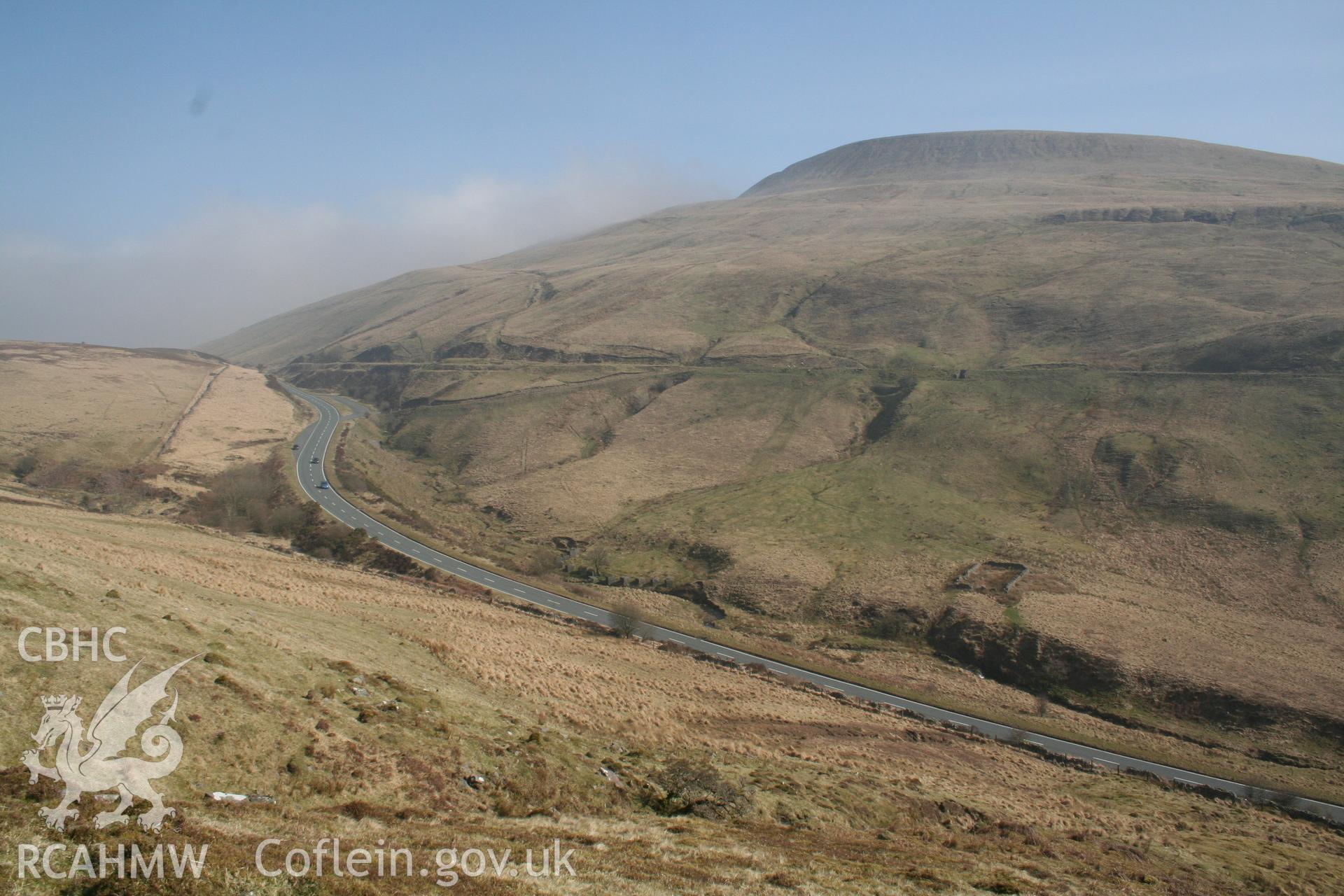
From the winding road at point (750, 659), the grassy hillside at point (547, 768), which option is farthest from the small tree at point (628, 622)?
the grassy hillside at point (547, 768)

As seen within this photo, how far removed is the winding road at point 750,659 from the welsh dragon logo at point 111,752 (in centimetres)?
3142

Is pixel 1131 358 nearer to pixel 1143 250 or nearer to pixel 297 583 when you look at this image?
pixel 1143 250

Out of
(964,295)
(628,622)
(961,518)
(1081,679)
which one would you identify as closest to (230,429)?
(628,622)

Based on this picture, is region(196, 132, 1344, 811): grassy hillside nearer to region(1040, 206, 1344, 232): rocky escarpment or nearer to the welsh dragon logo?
region(1040, 206, 1344, 232): rocky escarpment

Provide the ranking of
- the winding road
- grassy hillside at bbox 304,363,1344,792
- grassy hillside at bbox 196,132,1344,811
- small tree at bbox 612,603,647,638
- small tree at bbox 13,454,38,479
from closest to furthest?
the winding road → grassy hillside at bbox 304,363,1344,792 → small tree at bbox 612,603,647,638 → grassy hillside at bbox 196,132,1344,811 → small tree at bbox 13,454,38,479

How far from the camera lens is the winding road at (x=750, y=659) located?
33.9 m

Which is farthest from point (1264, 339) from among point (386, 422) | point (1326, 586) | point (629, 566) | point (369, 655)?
point (386, 422)

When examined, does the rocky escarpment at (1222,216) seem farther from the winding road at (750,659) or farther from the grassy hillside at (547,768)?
the grassy hillside at (547,768)

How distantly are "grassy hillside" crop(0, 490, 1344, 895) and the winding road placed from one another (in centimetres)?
281

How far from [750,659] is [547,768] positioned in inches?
1032

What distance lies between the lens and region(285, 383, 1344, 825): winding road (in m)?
33.9

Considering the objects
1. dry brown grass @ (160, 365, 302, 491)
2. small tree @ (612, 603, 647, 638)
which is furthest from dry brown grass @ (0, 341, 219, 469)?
small tree @ (612, 603, 647, 638)

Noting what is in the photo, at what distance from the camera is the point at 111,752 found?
45.8 ft

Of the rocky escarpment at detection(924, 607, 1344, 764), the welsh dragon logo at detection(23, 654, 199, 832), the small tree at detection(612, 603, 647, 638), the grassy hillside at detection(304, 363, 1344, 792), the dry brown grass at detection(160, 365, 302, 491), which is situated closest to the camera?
the welsh dragon logo at detection(23, 654, 199, 832)
